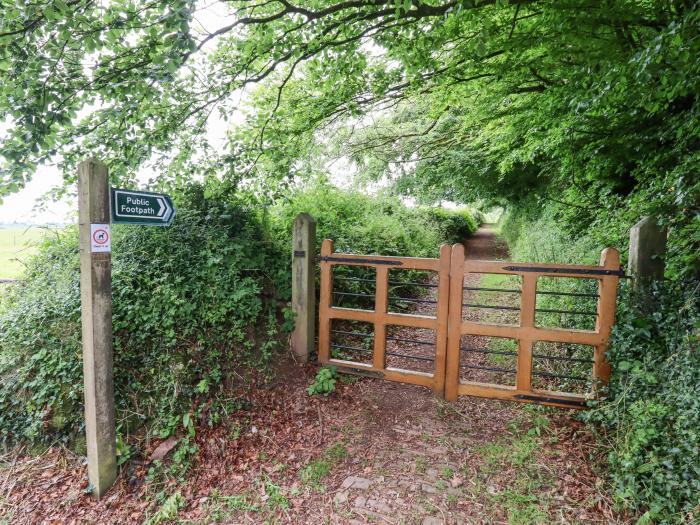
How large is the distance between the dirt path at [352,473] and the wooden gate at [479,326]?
0.78 feet

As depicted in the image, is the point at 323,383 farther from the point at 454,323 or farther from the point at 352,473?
the point at 454,323

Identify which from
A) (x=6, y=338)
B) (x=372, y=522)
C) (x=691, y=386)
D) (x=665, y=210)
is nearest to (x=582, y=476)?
(x=691, y=386)

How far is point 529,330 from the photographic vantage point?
12.2ft

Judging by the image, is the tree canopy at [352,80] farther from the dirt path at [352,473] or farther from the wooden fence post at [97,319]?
the dirt path at [352,473]

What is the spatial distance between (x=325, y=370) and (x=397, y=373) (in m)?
0.81

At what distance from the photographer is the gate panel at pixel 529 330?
352 centimetres

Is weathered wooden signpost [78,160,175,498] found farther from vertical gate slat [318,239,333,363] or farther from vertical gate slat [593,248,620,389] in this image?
vertical gate slat [593,248,620,389]

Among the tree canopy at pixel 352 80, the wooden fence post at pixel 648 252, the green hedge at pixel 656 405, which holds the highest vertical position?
the tree canopy at pixel 352 80

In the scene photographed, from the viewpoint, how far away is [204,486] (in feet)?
10.2

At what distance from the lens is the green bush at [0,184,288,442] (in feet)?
12.0

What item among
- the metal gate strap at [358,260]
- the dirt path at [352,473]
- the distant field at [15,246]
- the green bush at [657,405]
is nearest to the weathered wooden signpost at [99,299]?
the dirt path at [352,473]

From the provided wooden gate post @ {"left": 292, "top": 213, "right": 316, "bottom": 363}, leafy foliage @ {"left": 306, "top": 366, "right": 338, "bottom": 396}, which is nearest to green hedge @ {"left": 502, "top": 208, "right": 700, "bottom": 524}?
leafy foliage @ {"left": 306, "top": 366, "right": 338, "bottom": 396}

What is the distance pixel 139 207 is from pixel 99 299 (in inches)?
31.3

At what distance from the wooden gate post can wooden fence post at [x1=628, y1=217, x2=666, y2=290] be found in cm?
326
